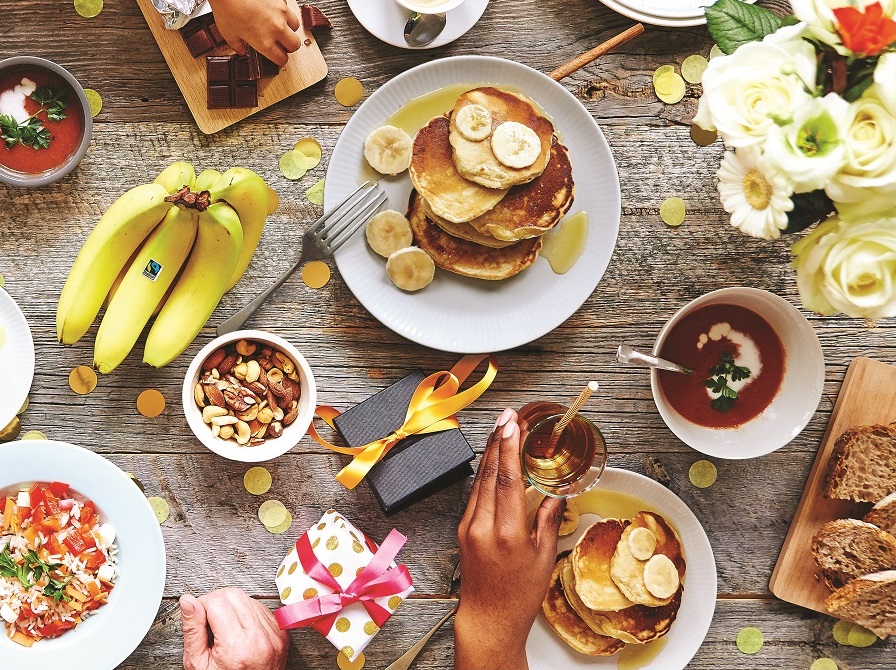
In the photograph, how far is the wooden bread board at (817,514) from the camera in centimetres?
182

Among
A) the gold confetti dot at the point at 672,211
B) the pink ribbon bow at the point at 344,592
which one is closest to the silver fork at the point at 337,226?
the pink ribbon bow at the point at 344,592

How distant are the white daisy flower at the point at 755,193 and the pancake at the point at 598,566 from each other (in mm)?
825

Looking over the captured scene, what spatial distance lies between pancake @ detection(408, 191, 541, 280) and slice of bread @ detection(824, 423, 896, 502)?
2.94 feet

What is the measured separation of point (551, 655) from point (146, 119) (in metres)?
1.65

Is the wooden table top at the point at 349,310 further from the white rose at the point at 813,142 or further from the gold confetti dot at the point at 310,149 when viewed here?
the white rose at the point at 813,142

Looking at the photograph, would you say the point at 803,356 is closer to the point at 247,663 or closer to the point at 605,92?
the point at 605,92

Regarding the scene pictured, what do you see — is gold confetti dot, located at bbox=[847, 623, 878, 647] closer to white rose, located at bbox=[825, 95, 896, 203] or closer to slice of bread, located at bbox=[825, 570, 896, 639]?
slice of bread, located at bbox=[825, 570, 896, 639]

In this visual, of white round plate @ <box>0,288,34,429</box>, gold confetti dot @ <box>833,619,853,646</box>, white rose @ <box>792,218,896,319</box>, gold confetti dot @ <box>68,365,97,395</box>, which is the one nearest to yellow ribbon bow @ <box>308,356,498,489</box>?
gold confetti dot @ <box>68,365,97,395</box>

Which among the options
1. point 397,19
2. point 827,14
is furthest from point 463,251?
point 827,14

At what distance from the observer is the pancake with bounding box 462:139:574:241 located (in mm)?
1666

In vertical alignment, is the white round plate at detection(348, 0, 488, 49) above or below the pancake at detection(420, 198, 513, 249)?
above

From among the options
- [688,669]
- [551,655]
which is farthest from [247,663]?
[688,669]

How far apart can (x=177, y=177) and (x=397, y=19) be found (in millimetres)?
646

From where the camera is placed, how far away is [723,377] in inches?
67.7
